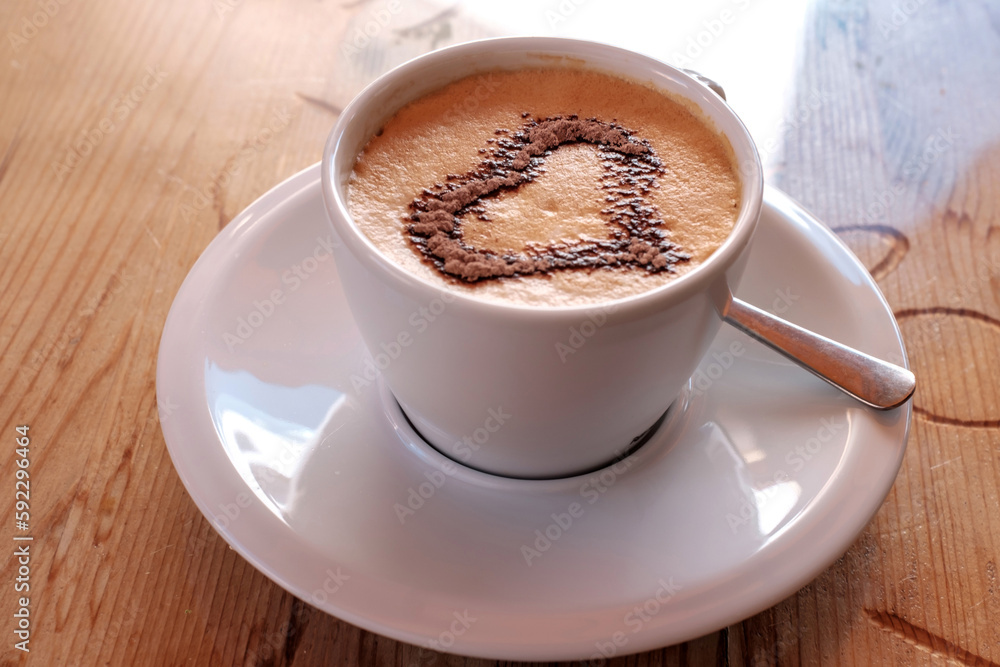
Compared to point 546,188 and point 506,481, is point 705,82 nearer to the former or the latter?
point 546,188

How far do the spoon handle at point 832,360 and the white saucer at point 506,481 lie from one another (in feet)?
0.07

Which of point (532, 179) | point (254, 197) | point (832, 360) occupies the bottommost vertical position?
point (254, 197)

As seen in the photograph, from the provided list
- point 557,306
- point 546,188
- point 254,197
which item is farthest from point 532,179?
point 254,197

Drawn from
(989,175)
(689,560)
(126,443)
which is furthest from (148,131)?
(989,175)

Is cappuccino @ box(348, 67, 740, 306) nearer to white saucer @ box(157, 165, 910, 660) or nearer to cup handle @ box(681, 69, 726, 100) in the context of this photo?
cup handle @ box(681, 69, 726, 100)

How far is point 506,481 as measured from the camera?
2.85 feet

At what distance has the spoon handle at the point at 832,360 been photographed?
0.87 metres

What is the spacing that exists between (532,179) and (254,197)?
0.57 m

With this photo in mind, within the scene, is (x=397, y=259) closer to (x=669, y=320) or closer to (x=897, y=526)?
(x=669, y=320)

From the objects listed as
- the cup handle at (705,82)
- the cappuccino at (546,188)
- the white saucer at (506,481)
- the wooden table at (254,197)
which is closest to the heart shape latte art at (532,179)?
the cappuccino at (546,188)

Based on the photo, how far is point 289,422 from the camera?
90 centimetres

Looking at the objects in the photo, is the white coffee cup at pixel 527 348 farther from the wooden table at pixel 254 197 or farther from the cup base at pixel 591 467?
the wooden table at pixel 254 197

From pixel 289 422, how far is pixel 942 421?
81 centimetres

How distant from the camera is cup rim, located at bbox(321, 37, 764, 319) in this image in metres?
0.70
